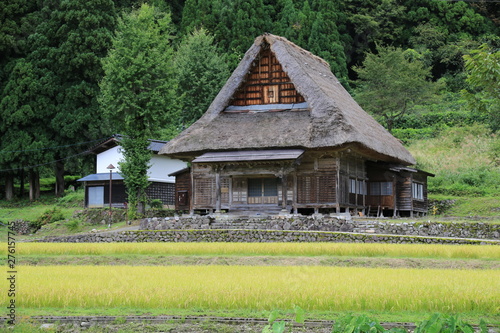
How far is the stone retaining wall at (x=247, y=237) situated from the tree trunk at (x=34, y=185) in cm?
1868

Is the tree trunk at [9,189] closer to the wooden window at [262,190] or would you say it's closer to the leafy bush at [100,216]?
the leafy bush at [100,216]

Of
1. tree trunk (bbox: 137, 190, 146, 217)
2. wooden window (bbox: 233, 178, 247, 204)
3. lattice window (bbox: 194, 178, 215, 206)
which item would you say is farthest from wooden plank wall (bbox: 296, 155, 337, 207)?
tree trunk (bbox: 137, 190, 146, 217)

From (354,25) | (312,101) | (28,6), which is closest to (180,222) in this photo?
(312,101)

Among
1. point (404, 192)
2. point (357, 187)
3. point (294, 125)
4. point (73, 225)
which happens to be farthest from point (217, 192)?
point (404, 192)

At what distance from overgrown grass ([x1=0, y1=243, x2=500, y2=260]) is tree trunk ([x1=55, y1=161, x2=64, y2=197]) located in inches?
874

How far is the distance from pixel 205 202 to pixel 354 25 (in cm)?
3627

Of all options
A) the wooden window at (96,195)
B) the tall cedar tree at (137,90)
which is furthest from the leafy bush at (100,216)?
the wooden window at (96,195)

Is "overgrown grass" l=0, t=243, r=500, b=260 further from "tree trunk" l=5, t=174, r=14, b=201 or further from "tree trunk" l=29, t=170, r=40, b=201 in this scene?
"tree trunk" l=5, t=174, r=14, b=201

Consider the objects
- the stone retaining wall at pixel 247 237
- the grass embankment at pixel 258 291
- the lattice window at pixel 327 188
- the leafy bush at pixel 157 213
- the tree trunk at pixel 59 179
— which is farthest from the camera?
the tree trunk at pixel 59 179

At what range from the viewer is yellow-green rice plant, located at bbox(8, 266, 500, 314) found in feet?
37.6

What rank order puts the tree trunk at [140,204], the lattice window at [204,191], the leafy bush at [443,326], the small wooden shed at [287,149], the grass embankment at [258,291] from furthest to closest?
the tree trunk at [140,204] → the lattice window at [204,191] → the small wooden shed at [287,149] → the grass embankment at [258,291] → the leafy bush at [443,326]

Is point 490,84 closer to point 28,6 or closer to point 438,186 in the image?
point 438,186

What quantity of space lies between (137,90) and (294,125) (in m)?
8.29

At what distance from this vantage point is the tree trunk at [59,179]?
43938 mm
